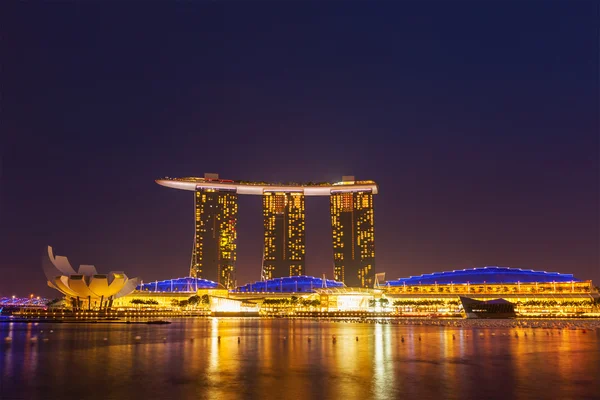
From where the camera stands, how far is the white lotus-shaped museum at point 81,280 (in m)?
117

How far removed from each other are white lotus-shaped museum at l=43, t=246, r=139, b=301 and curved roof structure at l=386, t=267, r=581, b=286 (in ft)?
326

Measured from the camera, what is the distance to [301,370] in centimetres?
3122

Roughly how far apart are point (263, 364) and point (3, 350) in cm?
2311

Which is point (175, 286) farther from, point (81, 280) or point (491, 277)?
point (491, 277)

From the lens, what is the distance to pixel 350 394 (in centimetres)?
2348

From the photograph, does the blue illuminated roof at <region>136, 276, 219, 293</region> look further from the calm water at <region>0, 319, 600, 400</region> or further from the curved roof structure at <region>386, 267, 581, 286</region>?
the calm water at <region>0, 319, 600, 400</region>

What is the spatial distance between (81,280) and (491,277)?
12007cm

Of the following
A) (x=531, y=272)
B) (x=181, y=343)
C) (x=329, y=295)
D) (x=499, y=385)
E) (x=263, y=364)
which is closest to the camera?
(x=499, y=385)

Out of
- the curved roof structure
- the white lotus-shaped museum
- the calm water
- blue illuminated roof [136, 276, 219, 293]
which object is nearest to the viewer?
the calm water

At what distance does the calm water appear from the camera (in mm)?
24359

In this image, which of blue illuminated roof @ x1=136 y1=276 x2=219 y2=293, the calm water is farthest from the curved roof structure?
the calm water

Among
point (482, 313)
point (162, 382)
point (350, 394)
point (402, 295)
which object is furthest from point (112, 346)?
point (402, 295)

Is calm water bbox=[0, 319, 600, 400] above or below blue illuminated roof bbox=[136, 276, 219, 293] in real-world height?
below

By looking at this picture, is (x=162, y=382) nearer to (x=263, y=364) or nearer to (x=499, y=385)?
(x=263, y=364)
